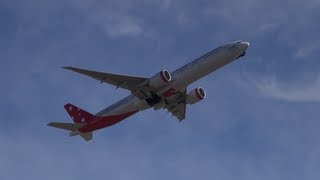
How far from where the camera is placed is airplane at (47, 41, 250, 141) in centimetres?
7550

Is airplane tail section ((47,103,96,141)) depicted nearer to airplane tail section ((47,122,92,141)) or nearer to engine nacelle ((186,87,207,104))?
airplane tail section ((47,122,92,141))

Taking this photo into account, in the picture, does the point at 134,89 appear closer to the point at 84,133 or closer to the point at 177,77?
the point at 177,77

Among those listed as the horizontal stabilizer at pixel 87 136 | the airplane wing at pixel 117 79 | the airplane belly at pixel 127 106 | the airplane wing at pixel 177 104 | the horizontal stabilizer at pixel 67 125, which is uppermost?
the airplane wing at pixel 177 104

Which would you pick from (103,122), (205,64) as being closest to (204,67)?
(205,64)

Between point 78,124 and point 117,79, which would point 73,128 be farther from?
point 117,79

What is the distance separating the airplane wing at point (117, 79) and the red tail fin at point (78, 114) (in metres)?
9.23

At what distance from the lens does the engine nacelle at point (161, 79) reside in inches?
2990

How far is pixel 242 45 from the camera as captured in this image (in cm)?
7606

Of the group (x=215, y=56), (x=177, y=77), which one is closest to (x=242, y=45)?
(x=215, y=56)

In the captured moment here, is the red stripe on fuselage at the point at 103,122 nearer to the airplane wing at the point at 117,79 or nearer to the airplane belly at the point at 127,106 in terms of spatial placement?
the airplane belly at the point at 127,106

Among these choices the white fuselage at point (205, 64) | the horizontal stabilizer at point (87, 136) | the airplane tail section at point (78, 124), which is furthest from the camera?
the horizontal stabilizer at point (87, 136)

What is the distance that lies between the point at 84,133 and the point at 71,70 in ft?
47.8

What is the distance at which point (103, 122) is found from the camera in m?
83.5

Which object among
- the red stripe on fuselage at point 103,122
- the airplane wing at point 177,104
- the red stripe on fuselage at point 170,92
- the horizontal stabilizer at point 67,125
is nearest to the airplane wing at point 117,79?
the red stripe on fuselage at point 170,92
